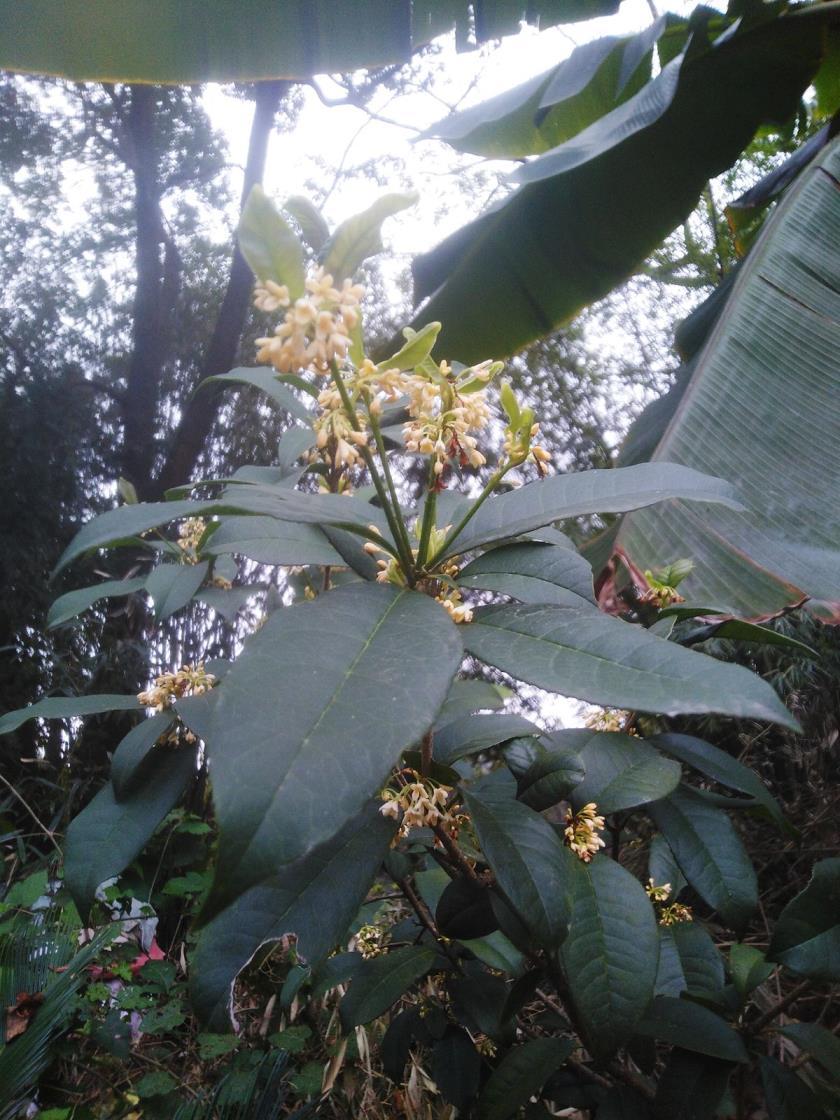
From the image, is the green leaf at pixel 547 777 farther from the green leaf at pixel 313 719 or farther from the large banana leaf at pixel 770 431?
the large banana leaf at pixel 770 431

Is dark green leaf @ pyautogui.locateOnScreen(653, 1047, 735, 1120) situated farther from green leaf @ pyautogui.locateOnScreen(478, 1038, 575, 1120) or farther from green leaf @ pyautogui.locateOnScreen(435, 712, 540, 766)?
green leaf @ pyautogui.locateOnScreen(435, 712, 540, 766)

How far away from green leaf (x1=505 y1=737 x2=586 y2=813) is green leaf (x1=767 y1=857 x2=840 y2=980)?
0.24m

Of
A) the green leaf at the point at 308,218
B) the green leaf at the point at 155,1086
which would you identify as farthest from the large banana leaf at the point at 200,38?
the green leaf at the point at 155,1086

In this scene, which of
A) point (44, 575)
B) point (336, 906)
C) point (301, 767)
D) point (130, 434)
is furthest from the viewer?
point (130, 434)

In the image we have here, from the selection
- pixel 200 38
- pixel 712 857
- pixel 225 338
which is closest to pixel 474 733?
pixel 712 857

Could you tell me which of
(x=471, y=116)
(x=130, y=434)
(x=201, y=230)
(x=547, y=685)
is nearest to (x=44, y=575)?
(x=130, y=434)

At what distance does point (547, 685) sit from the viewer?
15.3 inches

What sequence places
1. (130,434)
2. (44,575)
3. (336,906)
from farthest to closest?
(130,434) < (44,575) < (336,906)

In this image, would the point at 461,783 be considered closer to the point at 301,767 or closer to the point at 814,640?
the point at 301,767

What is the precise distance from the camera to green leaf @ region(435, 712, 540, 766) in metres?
0.57

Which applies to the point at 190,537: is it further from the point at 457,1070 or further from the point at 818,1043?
the point at 818,1043

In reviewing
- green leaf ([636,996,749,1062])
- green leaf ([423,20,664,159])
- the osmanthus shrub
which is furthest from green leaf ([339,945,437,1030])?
green leaf ([423,20,664,159])

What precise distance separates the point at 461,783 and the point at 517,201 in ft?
3.90

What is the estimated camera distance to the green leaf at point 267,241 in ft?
1.31
